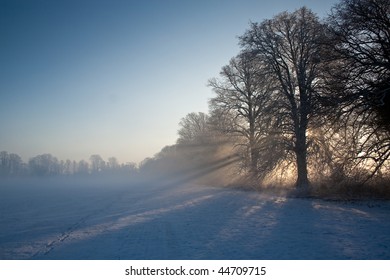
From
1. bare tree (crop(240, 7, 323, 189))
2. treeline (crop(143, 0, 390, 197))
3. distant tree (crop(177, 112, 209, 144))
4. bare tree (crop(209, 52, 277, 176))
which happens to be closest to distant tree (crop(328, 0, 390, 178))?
treeline (crop(143, 0, 390, 197))

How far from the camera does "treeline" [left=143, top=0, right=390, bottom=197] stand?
14.5 metres

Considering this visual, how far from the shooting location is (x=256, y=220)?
12039mm

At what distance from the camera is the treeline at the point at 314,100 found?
14477mm

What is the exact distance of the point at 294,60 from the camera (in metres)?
20.4

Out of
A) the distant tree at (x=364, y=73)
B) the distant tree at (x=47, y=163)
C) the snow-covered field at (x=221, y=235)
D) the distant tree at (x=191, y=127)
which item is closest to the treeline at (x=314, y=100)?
the distant tree at (x=364, y=73)

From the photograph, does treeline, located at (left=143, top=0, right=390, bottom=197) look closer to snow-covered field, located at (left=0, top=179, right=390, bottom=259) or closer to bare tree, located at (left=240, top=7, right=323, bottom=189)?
bare tree, located at (left=240, top=7, right=323, bottom=189)

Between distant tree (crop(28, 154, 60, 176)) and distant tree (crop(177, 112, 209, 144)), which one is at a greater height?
distant tree (crop(177, 112, 209, 144))

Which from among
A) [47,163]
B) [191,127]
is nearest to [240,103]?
[191,127]

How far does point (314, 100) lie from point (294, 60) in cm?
531

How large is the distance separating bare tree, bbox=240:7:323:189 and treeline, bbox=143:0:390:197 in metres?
0.07

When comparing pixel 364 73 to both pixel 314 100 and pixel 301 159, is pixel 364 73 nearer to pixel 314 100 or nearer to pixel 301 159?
Answer: pixel 314 100

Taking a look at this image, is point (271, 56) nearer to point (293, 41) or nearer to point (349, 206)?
point (293, 41)

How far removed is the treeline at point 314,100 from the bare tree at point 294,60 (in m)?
0.07
